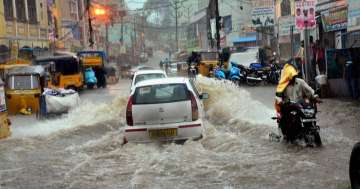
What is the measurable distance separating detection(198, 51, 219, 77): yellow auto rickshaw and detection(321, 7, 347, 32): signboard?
12195mm

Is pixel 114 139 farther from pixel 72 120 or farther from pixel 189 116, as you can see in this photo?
pixel 72 120

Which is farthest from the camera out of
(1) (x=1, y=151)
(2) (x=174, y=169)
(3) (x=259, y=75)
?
(3) (x=259, y=75)

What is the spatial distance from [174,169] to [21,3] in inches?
1421

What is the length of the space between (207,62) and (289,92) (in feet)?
90.6

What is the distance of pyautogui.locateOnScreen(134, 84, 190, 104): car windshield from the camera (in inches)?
452

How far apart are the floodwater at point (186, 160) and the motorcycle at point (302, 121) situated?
0.24m

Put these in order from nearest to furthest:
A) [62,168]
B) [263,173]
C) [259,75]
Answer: [263,173], [62,168], [259,75]

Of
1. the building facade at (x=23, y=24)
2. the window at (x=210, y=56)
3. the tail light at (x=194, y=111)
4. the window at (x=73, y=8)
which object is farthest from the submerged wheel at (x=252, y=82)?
the window at (x=73, y=8)

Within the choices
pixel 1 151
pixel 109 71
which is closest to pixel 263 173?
pixel 1 151

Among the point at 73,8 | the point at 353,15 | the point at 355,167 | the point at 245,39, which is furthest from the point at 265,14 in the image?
the point at 355,167

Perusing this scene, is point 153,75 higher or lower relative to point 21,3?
lower

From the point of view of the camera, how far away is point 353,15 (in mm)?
20328

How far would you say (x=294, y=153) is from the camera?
10.2m

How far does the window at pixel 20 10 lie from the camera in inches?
1642
